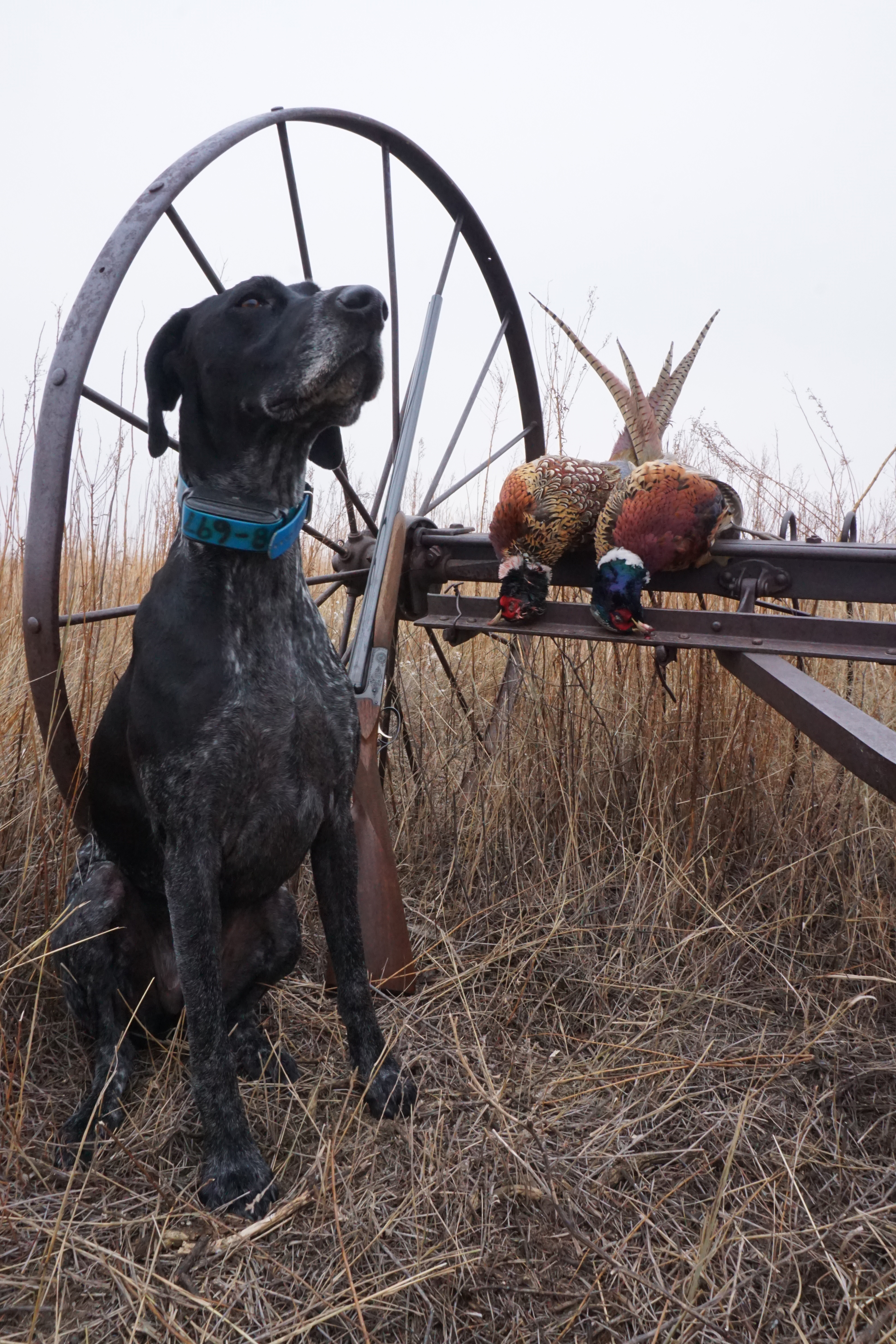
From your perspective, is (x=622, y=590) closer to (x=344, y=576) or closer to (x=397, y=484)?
(x=397, y=484)

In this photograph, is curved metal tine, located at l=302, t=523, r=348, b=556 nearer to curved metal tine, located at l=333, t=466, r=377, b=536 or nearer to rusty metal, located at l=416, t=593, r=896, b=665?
curved metal tine, located at l=333, t=466, r=377, b=536

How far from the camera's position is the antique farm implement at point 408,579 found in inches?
76.5

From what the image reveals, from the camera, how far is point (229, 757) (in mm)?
1854

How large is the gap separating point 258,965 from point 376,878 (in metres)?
0.34

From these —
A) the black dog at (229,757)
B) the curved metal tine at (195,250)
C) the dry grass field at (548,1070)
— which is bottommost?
the dry grass field at (548,1070)

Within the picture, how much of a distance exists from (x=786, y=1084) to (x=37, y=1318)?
62.0 inches

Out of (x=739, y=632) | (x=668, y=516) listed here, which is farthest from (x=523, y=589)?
(x=739, y=632)

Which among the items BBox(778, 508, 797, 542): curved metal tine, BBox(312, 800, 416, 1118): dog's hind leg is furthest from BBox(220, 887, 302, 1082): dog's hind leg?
BBox(778, 508, 797, 542): curved metal tine

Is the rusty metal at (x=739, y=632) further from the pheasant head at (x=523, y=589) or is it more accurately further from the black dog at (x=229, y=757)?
the black dog at (x=229, y=757)

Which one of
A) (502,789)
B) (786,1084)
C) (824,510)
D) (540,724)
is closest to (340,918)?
(786,1084)

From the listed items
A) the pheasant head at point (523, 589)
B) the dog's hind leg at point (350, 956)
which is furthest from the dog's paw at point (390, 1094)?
the pheasant head at point (523, 589)

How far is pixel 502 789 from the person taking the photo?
333 centimetres

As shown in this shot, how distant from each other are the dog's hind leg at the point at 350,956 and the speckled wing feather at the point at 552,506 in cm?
104

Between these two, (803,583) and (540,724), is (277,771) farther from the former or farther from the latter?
(540,724)
